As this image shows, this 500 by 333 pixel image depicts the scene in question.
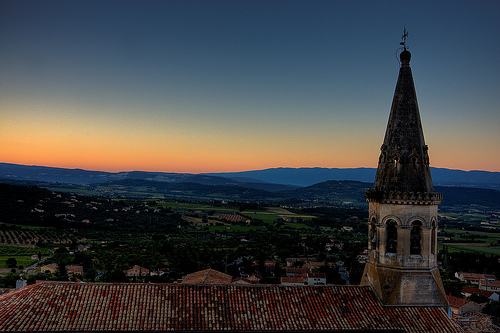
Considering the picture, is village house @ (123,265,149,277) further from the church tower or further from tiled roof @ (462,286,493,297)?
tiled roof @ (462,286,493,297)

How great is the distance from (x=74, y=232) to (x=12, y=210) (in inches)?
887

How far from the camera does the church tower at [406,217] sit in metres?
15.3

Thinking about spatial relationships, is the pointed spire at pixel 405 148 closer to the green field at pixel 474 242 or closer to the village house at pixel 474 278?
the village house at pixel 474 278

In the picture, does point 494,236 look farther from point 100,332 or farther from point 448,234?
point 100,332

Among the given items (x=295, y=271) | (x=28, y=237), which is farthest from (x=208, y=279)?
(x=28, y=237)

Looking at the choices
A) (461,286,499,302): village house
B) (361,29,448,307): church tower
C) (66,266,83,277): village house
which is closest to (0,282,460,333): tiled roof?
(361,29,448,307): church tower

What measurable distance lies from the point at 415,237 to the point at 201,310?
9.31m

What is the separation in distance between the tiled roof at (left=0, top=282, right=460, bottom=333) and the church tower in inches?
29.0

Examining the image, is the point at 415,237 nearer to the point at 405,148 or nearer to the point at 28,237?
the point at 405,148

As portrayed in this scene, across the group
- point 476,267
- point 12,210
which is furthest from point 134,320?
point 12,210

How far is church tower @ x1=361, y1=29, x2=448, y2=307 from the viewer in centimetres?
1532

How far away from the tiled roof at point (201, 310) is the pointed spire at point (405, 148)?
485cm

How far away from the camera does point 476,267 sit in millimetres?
86250

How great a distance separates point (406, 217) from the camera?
15.5 meters
